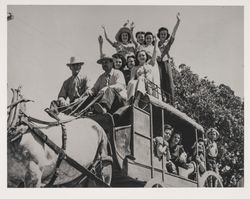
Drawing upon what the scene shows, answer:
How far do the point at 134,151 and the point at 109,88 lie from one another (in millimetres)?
603

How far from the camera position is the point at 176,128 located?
15.5 ft

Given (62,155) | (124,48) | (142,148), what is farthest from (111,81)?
(62,155)

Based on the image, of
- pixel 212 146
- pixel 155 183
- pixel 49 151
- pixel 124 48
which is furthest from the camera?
pixel 212 146

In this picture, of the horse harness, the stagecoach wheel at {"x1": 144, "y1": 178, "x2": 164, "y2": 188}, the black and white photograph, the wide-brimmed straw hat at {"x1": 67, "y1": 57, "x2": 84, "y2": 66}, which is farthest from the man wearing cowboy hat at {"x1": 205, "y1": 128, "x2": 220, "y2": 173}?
the wide-brimmed straw hat at {"x1": 67, "y1": 57, "x2": 84, "y2": 66}

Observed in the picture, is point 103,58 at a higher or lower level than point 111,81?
higher

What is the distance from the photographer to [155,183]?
4547mm

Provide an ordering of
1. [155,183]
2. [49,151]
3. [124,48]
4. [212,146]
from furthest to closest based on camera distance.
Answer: [212,146] → [124,48] → [155,183] → [49,151]

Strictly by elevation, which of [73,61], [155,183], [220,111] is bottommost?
[155,183]

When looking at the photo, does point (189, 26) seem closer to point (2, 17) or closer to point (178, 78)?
point (178, 78)

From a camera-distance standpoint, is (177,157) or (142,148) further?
(177,157)

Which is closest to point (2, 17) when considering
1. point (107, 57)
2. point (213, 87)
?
point (107, 57)

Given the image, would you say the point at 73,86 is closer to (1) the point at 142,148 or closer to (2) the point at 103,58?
(2) the point at 103,58

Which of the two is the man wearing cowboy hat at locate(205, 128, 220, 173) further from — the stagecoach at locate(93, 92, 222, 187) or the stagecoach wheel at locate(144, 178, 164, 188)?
the stagecoach wheel at locate(144, 178, 164, 188)

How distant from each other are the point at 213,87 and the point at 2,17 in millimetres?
1991
